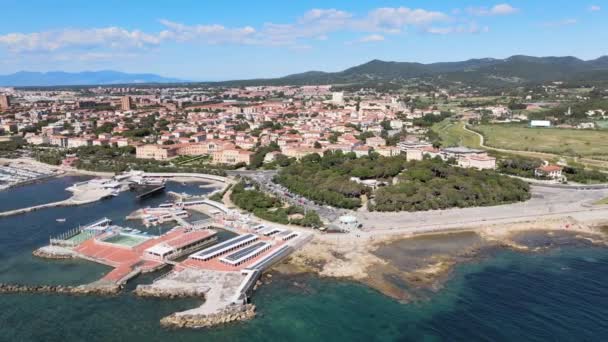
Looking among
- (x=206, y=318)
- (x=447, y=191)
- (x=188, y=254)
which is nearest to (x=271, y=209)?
(x=188, y=254)

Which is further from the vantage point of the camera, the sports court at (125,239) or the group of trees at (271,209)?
the group of trees at (271,209)

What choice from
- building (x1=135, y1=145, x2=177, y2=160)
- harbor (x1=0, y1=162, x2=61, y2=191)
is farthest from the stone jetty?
building (x1=135, y1=145, x2=177, y2=160)

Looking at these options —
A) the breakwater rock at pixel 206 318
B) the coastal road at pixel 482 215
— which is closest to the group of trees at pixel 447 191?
the coastal road at pixel 482 215

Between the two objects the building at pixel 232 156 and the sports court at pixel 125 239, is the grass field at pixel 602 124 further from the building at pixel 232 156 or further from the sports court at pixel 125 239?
the sports court at pixel 125 239

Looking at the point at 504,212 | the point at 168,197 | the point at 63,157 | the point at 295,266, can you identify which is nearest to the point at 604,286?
the point at 504,212

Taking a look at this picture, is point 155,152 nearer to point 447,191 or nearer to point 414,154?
point 414,154

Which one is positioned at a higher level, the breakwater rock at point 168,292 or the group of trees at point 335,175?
the group of trees at point 335,175
